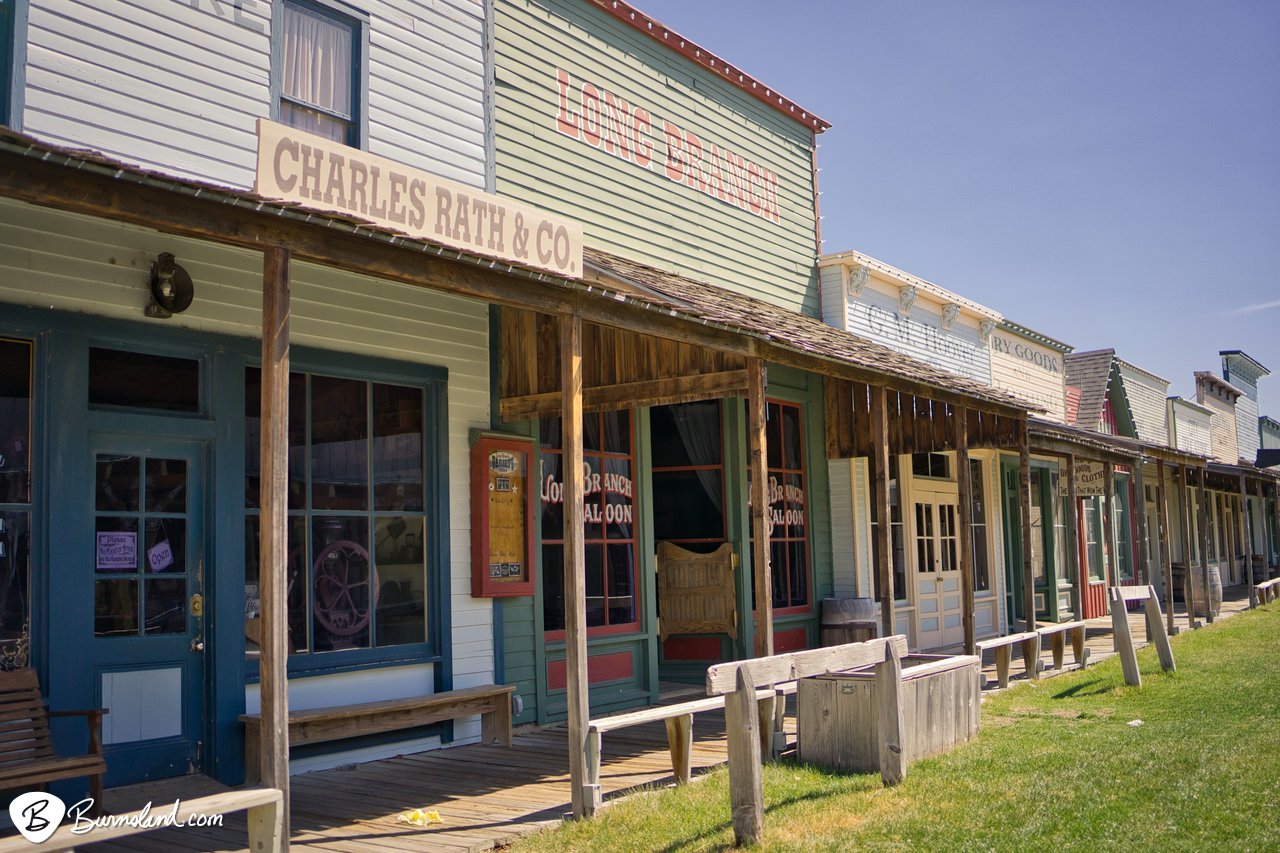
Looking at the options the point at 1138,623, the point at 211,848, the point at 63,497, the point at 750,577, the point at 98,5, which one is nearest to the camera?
the point at 211,848

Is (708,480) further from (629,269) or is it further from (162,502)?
(162,502)

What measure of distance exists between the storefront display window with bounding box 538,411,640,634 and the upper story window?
2.99 m

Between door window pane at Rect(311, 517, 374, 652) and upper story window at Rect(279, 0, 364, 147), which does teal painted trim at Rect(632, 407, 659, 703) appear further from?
upper story window at Rect(279, 0, 364, 147)

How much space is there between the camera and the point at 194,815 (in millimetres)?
3846

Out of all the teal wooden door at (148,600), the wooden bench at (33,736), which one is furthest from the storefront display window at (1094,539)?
the wooden bench at (33,736)

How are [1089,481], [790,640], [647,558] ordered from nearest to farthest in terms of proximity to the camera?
[647,558] → [790,640] → [1089,481]

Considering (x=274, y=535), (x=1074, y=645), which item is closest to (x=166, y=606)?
(x=274, y=535)

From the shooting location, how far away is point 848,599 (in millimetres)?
13016

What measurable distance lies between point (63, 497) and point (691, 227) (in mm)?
7251

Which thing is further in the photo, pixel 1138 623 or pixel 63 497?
pixel 1138 623

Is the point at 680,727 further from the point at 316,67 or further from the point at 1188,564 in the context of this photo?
the point at 1188,564

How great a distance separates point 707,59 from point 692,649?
20.8 ft

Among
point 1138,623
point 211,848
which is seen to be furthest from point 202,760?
point 1138,623

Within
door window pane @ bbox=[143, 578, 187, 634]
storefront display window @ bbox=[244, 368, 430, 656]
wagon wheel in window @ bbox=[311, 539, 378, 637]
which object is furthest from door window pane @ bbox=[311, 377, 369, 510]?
door window pane @ bbox=[143, 578, 187, 634]
